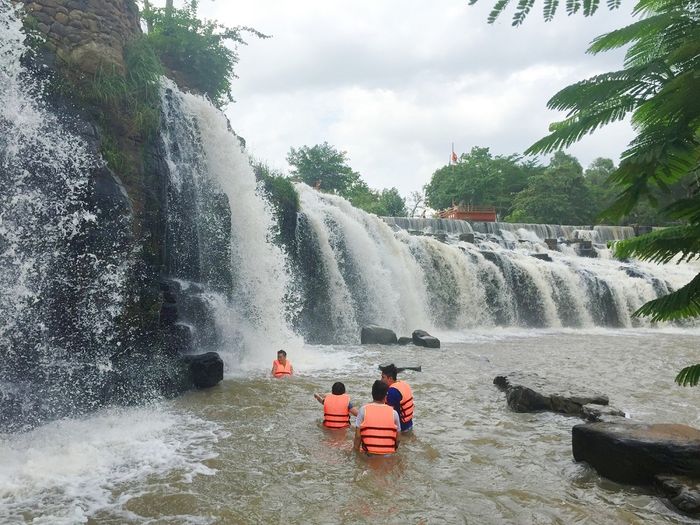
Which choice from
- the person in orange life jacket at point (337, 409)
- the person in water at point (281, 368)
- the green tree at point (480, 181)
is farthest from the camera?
the green tree at point (480, 181)

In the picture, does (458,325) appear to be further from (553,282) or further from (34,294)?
(34,294)

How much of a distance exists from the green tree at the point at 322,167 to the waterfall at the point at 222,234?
28348mm

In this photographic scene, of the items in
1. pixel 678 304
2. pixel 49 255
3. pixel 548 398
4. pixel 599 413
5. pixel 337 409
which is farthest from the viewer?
pixel 49 255

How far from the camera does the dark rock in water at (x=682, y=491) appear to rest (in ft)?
13.7

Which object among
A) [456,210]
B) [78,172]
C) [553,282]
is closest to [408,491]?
[78,172]

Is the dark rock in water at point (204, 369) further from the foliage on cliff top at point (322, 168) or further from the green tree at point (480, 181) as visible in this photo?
the green tree at point (480, 181)

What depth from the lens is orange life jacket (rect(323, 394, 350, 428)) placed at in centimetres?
667

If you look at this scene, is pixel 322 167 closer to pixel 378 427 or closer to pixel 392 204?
pixel 392 204

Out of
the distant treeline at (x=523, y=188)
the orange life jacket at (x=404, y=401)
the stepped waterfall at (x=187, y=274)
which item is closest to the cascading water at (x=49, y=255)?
the stepped waterfall at (x=187, y=274)

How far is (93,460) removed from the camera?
219 inches

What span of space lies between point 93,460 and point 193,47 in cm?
1606

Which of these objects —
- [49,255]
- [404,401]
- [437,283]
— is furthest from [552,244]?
[49,255]

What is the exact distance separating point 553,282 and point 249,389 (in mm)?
17282

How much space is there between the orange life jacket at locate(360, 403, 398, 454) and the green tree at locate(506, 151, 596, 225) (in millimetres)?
43470
